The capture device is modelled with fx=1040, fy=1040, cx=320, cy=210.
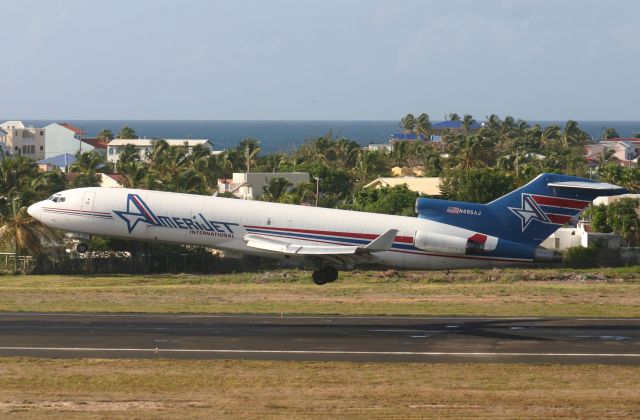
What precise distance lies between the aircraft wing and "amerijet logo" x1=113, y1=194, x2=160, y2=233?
15.4 feet

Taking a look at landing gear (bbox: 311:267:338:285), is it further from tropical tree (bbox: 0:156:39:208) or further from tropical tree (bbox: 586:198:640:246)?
tropical tree (bbox: 586:198:640:246)

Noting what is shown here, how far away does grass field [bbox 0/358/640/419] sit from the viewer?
102 feet

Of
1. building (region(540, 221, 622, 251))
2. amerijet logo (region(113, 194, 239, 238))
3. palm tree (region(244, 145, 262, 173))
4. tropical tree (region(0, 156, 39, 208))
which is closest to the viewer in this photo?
amerijet logo (region(113, 194, 239, 238))

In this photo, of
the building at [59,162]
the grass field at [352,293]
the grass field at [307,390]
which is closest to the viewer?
the grass field at [307,390]

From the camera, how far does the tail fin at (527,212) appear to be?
48281mm

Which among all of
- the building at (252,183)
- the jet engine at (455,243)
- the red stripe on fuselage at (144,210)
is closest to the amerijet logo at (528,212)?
the jet engine at (455,243)

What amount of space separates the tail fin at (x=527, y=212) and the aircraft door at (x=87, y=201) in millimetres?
16193

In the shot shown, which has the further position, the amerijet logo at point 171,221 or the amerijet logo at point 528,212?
the amerijet logo at point 171,221

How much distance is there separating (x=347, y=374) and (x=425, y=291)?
31458mm

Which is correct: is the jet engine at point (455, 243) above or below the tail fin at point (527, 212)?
below

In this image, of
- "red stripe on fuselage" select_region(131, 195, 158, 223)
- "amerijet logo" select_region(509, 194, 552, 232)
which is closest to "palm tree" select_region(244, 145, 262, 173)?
"red stripe on fuselage" select_region(131, 195, 158, 223)

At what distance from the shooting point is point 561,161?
168m

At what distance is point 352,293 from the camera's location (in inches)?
2549

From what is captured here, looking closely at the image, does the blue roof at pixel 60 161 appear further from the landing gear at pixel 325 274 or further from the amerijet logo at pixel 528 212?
the amerijet logo at pixel 528 212
